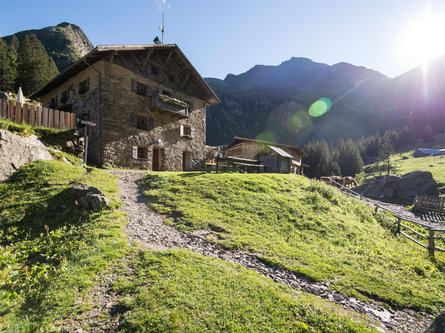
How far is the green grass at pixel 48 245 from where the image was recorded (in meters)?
4.31

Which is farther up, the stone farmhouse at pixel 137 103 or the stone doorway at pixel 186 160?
the stone farmhouse at pixel 137 103

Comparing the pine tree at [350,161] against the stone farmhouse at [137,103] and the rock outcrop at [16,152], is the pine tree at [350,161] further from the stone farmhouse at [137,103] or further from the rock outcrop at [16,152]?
the rock outcrop at [16,152]

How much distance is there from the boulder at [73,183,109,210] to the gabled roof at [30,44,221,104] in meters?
13.2

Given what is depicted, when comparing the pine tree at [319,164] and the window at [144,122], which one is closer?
the window at [144,122]

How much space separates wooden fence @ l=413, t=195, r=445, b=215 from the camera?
917 inches

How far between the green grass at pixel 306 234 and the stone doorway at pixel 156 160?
7862 millimetres

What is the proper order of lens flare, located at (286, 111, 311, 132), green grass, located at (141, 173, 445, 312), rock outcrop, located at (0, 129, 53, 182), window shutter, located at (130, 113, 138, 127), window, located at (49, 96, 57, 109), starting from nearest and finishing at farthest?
green grass, located at (141, 173, 445, 312)
rock outcrop, located at (0, 129, 53, 182)
window shutter, located at (130, 113, 138, 127)
window, located at (49, 96, 57, 109)
lens flare, located at (286, 111, 311, 132)

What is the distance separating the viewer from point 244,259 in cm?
677

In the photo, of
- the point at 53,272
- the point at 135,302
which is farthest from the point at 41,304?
the point at 135,302

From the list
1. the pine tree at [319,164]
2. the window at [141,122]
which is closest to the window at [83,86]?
the window at [141,122]

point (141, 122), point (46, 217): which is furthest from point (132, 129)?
point (46, 217)

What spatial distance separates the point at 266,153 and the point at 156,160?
13.0 meters

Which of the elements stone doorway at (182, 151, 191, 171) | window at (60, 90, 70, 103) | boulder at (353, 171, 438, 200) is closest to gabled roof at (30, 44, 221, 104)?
window at (60, 90, 70, 103)

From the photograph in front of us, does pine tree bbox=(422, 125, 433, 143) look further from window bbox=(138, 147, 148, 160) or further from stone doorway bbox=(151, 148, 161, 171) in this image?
window bbox=(138, 147, 148, 160)
